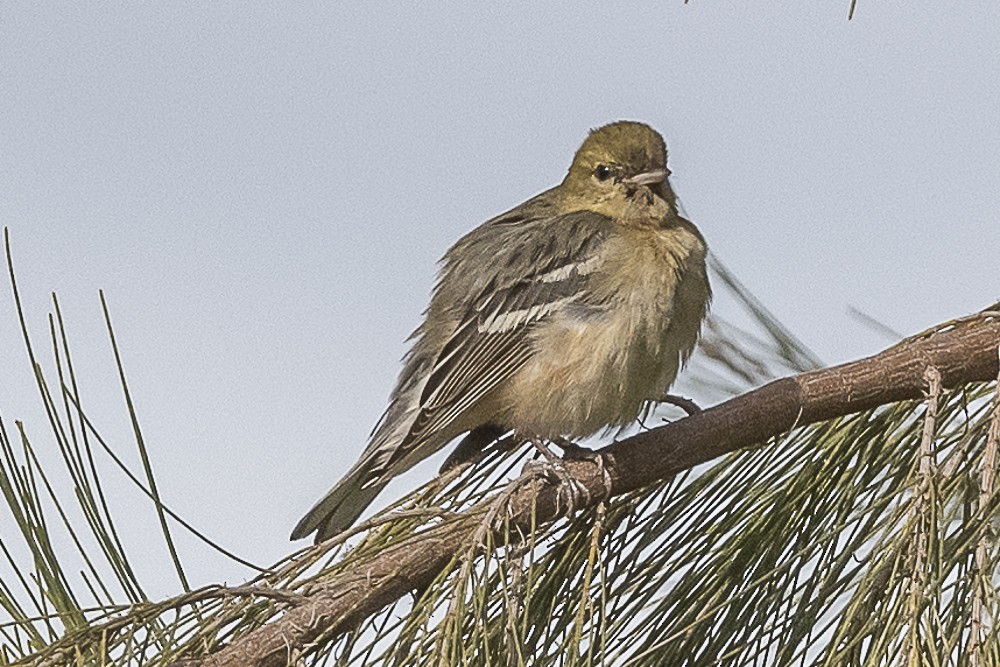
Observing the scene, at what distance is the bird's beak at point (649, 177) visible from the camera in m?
3.45

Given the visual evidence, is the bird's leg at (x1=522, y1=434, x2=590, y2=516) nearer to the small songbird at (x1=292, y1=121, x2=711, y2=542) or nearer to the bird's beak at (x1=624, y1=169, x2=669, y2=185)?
the small songbird at (x1=292, y1=121, x2=711, y2=542)

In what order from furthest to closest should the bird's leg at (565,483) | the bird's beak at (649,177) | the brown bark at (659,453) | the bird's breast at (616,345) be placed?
1. the bird's beak at (649,177)
2. the bird's breast at (616,345)
3. the bird's leg at (565,483)
4. the brown bark at (659,453)

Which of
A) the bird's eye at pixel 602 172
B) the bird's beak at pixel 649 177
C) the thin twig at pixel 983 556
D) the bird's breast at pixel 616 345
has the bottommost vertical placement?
the thin twig at pixel 983 556

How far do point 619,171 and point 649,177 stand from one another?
0.29 ft

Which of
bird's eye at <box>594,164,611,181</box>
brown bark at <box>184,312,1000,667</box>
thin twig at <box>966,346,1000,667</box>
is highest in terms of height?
bird's eye at <box>594,164,611,181</box>

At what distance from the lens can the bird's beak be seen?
3453mm

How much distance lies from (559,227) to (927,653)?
190 centimetres

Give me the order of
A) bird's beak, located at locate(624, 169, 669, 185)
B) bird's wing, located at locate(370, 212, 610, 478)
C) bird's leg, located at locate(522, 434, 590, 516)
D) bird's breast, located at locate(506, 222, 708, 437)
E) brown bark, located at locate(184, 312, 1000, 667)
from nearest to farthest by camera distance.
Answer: brown bark, located at locate(184, 312, 1000, 667)
bird's leg, located at locate(522, 434, 590, 516)
bird's breast, located at locate(506, 222, 708, 437)
bird's wing, located at locate(370, 212, 610, 478)
bird's beak, located at locate(624, 169, 669, 185)

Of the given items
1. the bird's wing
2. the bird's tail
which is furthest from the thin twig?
the bird's tail

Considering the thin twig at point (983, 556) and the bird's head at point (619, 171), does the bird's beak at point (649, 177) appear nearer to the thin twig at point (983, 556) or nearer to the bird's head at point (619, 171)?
the bird's head at point (619, 171)

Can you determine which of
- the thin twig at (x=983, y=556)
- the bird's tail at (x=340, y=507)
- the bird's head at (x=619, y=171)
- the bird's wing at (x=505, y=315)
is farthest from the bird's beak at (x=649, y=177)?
the thin twig at (x=983, y=556)

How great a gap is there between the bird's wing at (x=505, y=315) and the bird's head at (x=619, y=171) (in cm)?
11

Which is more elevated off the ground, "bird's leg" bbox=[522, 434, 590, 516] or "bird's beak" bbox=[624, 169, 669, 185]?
"bird's beak" bbox=[624, 169, 669, 185]

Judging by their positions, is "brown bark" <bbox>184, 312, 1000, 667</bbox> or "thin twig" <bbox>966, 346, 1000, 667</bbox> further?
"brown bark" <bbox>184, 312, 1000, 667</bbox>
